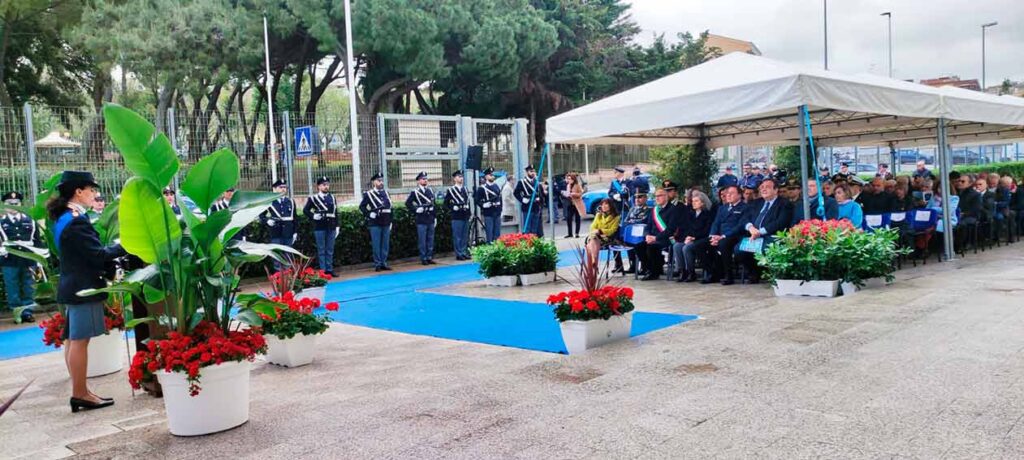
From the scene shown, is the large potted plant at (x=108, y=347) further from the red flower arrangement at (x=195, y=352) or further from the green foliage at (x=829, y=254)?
the green foliage at (x=829, y=254)

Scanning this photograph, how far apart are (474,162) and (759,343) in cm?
1065

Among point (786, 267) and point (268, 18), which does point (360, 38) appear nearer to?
point (268, 18)

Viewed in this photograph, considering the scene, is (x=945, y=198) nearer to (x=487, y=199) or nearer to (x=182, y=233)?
(x=487, y=199)

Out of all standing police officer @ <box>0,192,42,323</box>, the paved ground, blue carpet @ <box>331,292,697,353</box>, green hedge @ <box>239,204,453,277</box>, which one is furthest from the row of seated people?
standing police officer @ <box>0,192,42,323</box>

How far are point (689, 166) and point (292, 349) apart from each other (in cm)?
1177

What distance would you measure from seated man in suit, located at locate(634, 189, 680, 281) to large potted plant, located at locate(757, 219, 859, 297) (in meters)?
2.10

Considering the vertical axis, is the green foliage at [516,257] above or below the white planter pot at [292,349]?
above

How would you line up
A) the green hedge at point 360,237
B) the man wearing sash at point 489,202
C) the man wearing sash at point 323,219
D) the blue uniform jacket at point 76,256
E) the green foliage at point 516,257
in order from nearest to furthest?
the blue uniform jacket at point 76,256, the green foliage at point 516,257, the man wearing sash at point 323,219, the green hedge at point 360,237, the man wearing sash at point 489,202

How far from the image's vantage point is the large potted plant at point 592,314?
633 centimetres

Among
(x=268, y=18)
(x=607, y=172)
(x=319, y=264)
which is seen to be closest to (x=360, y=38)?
(x=268, y=18)

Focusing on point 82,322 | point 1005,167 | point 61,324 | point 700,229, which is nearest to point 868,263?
point 700,229

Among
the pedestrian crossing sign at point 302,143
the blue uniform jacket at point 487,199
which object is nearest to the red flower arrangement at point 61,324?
the pedestrian crossing sign at point 302,143

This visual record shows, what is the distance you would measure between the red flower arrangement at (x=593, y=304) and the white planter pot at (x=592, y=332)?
1.8 inches

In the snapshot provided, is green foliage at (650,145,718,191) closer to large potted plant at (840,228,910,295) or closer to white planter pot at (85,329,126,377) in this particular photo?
large potted plant at (840,228,910,295)
